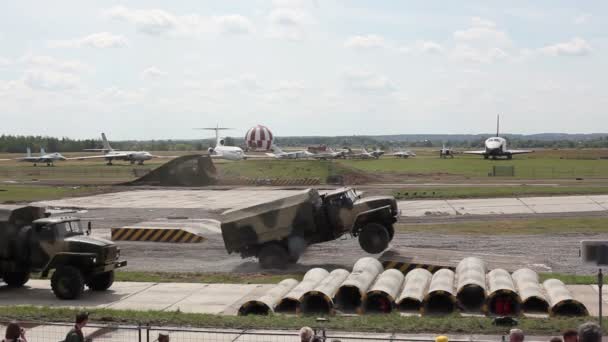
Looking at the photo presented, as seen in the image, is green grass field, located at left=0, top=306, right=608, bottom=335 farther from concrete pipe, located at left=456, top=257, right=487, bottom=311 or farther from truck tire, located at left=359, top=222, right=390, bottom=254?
truck tire, located at left=359, top=222, right=390, bottom=254

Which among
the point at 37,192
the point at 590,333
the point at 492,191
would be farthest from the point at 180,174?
the point at 590,333

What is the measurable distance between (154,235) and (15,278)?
38.5 ft

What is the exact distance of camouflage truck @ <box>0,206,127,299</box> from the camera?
2117 cm

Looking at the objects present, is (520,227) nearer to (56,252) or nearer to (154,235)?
(154,235)

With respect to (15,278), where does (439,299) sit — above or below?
above

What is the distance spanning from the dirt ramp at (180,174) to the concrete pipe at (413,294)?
55.9m

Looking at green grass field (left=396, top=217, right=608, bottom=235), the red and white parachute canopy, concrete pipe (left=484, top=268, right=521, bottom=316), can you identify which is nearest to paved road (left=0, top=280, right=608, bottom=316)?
concrete pipe (left=484, top=268, right=521, bottom=316)

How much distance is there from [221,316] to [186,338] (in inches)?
74.7

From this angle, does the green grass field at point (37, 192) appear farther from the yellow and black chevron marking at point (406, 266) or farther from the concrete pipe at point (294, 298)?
the concrete pipe at point (294, 298)

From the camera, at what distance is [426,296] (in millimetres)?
18172

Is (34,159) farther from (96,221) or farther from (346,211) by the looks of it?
(346,211)

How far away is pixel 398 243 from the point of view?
32656mm

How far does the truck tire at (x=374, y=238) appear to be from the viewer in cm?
2695

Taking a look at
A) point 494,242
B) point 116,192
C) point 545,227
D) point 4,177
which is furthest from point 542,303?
point 4,177
